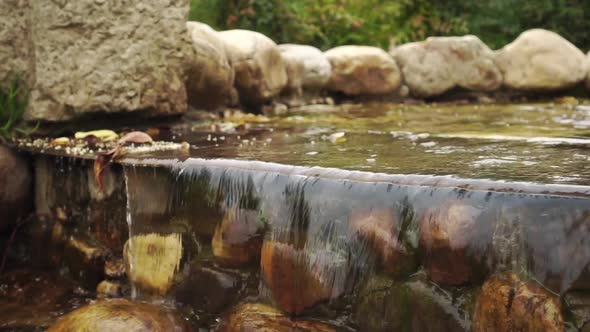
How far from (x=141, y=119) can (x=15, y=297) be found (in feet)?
5.37

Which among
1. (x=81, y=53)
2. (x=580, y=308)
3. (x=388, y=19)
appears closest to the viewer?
(x=580, y=308)

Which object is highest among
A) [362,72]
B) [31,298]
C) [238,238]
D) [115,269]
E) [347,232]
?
[362,72]

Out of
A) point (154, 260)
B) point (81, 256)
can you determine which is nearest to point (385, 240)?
point (154, 260)

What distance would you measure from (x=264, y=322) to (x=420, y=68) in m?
6.86

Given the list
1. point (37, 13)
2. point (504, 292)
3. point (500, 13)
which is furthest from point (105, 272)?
point (500, 13)

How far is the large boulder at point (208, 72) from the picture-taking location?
5.72 meters

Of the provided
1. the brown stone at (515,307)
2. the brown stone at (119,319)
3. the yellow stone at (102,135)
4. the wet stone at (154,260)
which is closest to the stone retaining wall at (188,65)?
the yellow stone at (102,135)

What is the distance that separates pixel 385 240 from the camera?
268 centimetres

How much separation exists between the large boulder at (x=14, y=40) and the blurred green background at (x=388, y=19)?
524 cm

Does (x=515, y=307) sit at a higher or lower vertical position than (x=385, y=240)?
lower

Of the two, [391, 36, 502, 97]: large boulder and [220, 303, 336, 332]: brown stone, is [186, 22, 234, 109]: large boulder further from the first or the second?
[391, 36, 502, 97]: large boulder

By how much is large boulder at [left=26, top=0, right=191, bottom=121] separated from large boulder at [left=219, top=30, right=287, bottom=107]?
1591mm

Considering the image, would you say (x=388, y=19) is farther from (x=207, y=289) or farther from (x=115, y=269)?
(x=207, y=289)

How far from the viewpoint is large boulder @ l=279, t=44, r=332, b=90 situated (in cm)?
798
